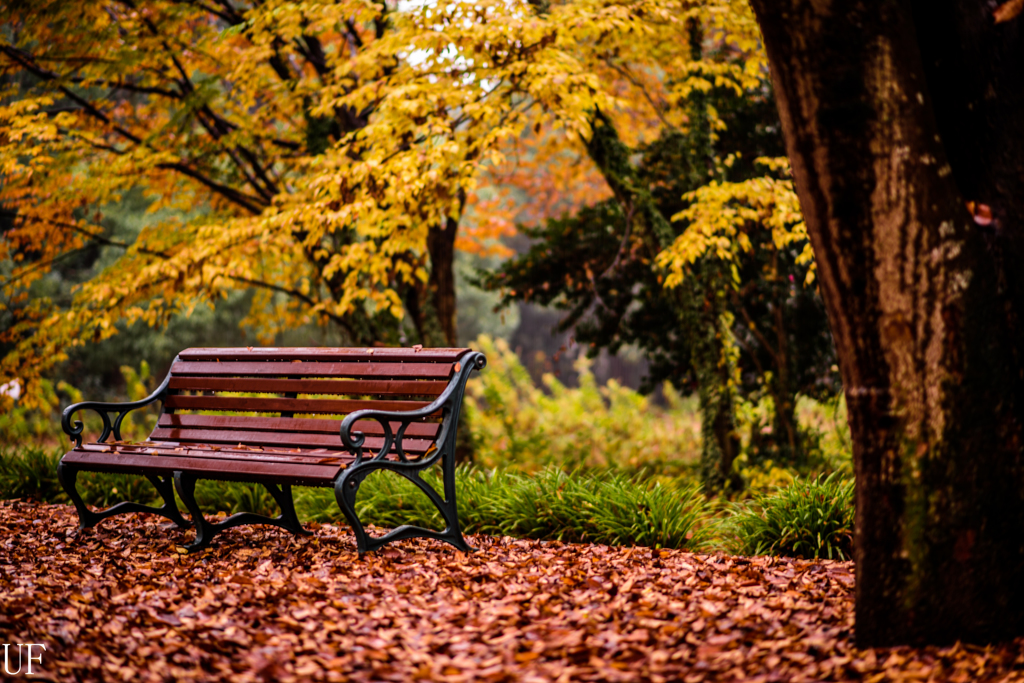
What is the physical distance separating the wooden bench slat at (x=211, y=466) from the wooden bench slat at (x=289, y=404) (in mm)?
479

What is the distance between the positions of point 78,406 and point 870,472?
13.3 feet

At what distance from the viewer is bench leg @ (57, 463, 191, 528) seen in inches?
159

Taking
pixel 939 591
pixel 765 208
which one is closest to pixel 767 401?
pixel 765 208

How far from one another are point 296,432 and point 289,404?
18 cm

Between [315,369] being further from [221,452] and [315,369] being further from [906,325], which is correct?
[906,325]

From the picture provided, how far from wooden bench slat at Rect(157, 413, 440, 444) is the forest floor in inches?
23.6

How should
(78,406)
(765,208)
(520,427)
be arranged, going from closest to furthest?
(78,406) → (765,208) → (520,427)

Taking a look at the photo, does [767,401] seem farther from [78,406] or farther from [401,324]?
[78,406]

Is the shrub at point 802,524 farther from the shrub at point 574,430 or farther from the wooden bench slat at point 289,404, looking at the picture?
the shrub at point 574,430

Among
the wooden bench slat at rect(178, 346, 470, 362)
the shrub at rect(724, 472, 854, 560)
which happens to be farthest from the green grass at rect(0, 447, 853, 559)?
the wooden bench slat at rect(178, 346, 470, 362)

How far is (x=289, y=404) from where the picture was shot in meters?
4.14

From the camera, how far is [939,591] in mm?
2385

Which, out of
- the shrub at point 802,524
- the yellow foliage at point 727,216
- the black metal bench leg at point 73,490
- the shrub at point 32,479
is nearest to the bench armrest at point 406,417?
the shrub at point 802,524

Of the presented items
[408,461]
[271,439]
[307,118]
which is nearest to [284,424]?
[271,439]
